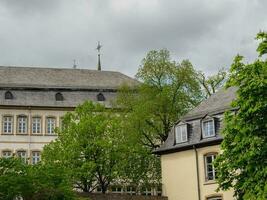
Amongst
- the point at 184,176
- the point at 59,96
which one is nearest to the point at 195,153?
the point at 184,176

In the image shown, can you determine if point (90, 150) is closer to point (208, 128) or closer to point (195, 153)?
point (195, 153)

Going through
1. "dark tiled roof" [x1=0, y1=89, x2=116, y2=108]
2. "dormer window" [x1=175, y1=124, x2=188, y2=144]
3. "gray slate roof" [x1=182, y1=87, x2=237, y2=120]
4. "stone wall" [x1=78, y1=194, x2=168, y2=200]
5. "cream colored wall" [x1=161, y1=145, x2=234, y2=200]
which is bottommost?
"stone wall" [x1=78, y1=194, x2=168, y2=200]

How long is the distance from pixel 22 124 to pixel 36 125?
123 cm

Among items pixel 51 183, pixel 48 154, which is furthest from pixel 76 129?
pixel 51 183

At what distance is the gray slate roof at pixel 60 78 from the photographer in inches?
2287

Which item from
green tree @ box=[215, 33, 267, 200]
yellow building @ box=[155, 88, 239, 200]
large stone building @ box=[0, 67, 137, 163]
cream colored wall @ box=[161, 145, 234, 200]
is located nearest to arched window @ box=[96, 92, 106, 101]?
large stone building @ box=[0, 67, 137, 163]

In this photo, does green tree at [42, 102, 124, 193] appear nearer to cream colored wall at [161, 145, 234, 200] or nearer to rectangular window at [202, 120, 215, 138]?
cream colored wall at [161, 145, 234, 200]

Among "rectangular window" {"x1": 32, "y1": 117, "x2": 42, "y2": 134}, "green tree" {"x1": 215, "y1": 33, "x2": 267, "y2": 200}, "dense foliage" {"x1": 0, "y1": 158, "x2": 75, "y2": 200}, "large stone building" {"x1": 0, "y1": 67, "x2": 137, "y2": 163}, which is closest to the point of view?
"green tree" {"x1": 215, "y1": 33, "x2": 267, "y2": 200}

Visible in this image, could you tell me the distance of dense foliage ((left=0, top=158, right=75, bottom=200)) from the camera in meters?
26.9

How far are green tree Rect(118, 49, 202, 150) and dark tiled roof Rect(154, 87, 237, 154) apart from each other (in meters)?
3.29

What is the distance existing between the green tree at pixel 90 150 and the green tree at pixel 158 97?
1.83 m

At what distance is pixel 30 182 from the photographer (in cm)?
2773

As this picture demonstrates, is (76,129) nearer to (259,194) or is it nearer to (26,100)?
(26,100)

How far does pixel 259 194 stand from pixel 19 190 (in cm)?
1043
